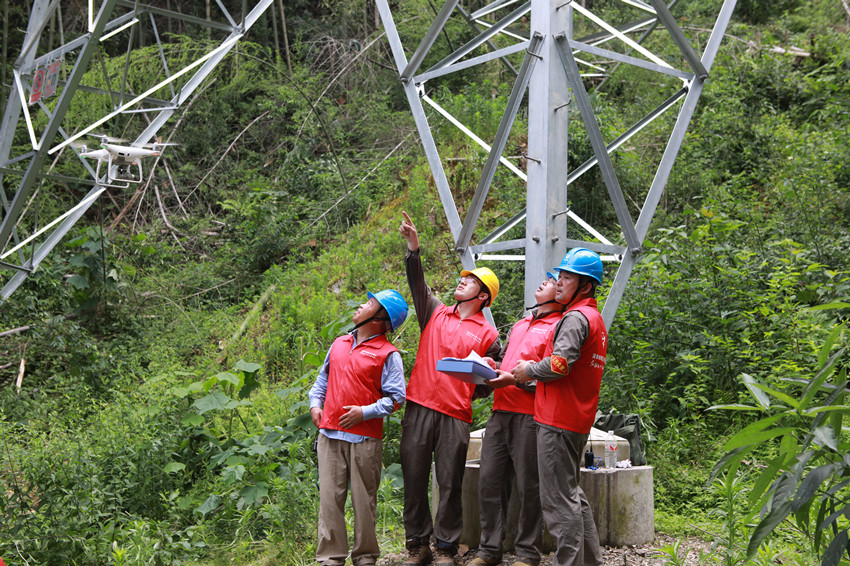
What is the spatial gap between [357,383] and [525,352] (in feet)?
3.65

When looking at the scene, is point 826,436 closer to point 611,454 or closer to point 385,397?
point 385,397

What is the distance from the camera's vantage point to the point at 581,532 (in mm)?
4250

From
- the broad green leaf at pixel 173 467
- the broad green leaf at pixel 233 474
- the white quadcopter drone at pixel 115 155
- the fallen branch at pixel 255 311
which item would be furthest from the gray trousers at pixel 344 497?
the fallen branch at pixel 255 311

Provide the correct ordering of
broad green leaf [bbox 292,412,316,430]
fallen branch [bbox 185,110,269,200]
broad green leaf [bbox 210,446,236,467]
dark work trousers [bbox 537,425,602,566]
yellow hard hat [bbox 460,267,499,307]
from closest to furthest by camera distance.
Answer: dark work trousers [bbox 537,425,602,566]
yellow hard hat [bbox 460,267,499,307]
broad green leaf [bbox 210,446,236,467]
broad green leaf [bbox 292,412,316,430]
fallen branch [bbox 185,110,269,200]

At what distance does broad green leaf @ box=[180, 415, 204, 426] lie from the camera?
7129mm

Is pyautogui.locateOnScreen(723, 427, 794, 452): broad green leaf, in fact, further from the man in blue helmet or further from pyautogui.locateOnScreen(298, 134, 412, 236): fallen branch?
pyautogui.locateOnScreen(298, 134, 412, 236): fallen branch

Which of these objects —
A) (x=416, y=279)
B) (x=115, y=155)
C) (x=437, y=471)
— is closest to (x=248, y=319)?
(x=115, y=155)

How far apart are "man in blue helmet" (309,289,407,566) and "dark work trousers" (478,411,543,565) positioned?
673mm

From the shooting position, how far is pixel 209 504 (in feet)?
21.0

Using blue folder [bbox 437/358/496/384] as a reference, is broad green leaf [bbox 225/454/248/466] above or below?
below

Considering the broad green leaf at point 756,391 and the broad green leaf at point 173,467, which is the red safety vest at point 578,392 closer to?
the broad green leaf at point 756,391

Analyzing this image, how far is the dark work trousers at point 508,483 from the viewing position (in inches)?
182

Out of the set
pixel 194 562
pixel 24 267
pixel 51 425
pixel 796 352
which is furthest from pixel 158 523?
pixel 796 352

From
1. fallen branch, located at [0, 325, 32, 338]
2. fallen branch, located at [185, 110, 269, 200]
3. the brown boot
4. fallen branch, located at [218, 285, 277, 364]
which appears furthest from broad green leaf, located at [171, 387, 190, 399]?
fallen branch, located at [185, 110, 269, 200]
